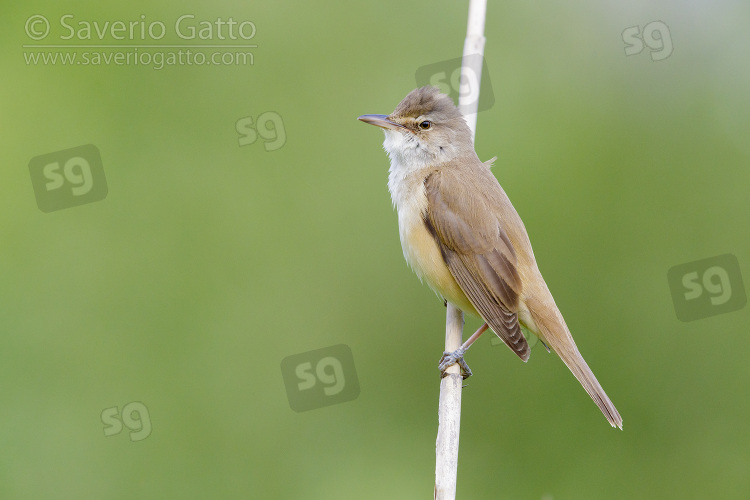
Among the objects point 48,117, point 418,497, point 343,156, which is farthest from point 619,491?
point 48,117

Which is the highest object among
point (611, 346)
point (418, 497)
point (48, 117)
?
point (48, 117)

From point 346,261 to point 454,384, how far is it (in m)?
2.23

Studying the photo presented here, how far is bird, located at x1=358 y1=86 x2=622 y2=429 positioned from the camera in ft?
13.9

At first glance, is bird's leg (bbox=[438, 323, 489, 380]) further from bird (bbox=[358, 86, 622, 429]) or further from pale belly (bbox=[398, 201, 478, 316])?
pale belly (bbox=[398, 201, 478, 316])

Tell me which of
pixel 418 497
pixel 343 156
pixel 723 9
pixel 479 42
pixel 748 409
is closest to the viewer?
pixel 479 42

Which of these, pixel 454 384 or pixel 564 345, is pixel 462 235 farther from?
pixel 454 384

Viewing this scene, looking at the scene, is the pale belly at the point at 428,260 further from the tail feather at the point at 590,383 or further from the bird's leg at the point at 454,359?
the tail feather at the point at 590,383

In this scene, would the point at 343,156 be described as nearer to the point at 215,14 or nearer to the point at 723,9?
the point at 215,14

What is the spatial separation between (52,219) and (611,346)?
411cm

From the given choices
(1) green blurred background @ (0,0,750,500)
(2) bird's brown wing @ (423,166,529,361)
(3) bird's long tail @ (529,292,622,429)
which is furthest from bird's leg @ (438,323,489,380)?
(1) green blurred background @ (0,0,750,500)

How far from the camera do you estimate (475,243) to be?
4.33m

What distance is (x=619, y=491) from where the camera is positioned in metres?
5.43

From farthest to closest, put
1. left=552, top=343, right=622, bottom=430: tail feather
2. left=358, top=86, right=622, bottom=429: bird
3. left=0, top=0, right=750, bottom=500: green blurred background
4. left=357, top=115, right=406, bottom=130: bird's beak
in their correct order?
left=0, top=0, right=750, bottom=500: green blurred background → left=357, top=115, right=406, bottom=130: bird's beak → left=358, top=86, right=622, bottom=429: bird → left=552, top=343, right=622, bottom=430: tail feather

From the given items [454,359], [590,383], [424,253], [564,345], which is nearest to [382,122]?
[424,253]
